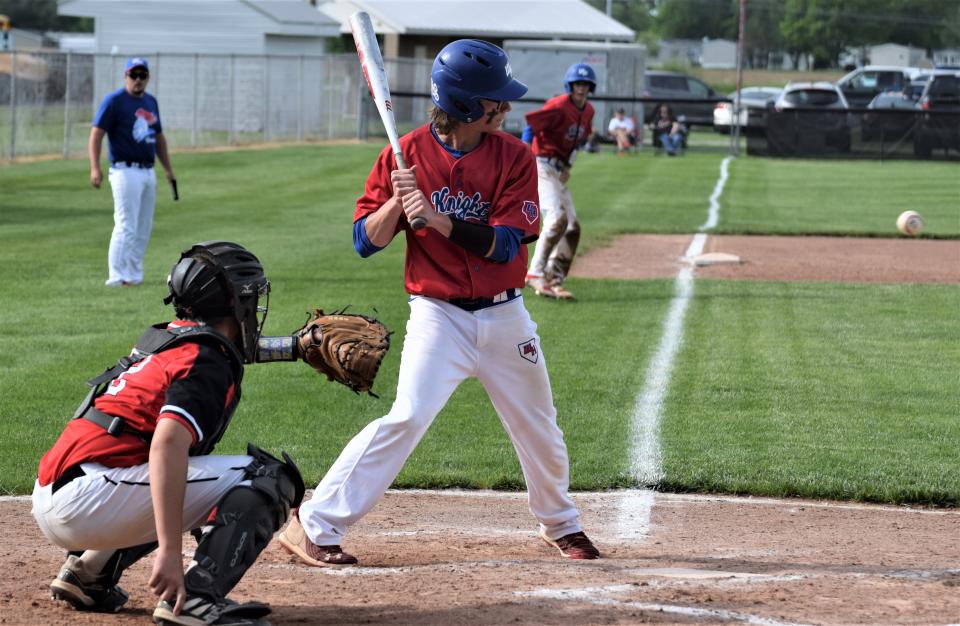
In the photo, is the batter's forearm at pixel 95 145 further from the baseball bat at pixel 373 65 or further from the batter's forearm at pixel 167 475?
the batter's forearm at pixel 167 475

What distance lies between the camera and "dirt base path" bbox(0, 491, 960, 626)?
15.1 feet

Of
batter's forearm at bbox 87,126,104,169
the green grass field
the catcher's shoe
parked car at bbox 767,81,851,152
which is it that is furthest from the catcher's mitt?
parked car at bbox 767,81,851,152

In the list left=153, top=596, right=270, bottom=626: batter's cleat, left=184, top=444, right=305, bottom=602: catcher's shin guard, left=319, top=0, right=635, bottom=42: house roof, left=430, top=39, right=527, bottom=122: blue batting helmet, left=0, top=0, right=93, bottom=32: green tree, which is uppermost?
left=0, top=0, right=93, bottom=32: green tree

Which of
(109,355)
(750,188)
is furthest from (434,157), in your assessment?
(750,188)

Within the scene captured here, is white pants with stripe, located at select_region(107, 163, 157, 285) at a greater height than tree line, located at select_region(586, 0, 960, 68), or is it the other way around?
tree line, located at select_region(586, 0, 960, 68)

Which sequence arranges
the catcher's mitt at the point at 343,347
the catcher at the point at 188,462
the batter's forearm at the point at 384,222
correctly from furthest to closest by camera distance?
the batter's forearm at the point at 384,222
the catcher's mitt at the point at 343,347
the catcher at the point at 188,462

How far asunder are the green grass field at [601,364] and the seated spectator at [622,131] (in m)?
16.6

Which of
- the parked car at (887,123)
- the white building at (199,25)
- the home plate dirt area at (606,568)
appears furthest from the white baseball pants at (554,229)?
the white building at (199,25)

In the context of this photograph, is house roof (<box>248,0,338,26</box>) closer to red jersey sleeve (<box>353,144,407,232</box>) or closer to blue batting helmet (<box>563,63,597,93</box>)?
blue batting helmet (<box>563,63,597,93</box>)

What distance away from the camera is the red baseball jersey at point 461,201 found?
519 cm

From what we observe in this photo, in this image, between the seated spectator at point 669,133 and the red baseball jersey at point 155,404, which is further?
the seated spectator at point 669,133

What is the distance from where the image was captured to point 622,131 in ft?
121

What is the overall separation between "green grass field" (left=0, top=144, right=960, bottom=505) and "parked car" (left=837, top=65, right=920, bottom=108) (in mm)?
27254

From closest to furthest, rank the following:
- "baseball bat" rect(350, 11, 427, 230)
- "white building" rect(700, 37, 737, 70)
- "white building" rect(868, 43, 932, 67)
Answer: "baseball bat" rect(350, 11, 427, 230) → "white building" rect(868, 43, 932, 67) → "white building" rect(700, 37, 737, 70)
